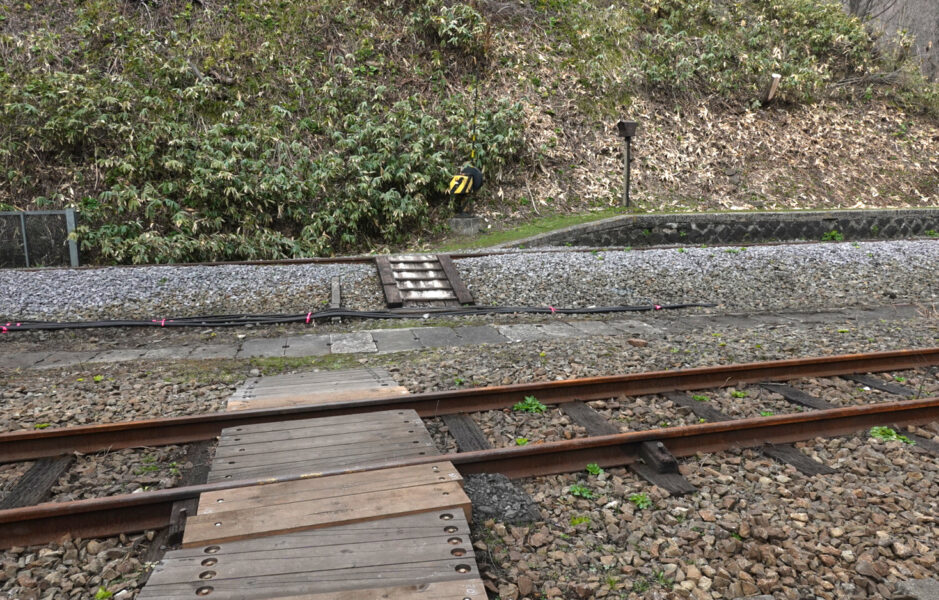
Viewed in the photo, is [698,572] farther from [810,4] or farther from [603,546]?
[810,4]

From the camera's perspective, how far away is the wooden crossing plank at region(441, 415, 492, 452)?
156 inches

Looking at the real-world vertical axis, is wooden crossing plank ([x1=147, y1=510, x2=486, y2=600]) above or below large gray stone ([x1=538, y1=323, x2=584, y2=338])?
above

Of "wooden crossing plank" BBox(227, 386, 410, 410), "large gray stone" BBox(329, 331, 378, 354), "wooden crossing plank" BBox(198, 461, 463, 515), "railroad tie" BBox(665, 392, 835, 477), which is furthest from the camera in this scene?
"large gray stone" BBox(329, 331, 378, 354)

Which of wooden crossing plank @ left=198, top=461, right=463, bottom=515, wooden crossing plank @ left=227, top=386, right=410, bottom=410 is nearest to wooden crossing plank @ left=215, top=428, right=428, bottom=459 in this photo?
wooden crossing plank @ left=198, top=461, right=463, bottom=515

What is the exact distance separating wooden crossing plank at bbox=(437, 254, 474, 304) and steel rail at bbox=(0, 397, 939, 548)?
15.6 ft

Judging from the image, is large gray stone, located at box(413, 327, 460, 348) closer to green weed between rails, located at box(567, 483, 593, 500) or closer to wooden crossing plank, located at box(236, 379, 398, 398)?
wooden crossing plank, located at box(236, 379, 398, 398)

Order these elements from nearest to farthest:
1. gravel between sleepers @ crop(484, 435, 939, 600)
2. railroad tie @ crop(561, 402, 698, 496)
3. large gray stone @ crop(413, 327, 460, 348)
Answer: gravel between sleepers @ crop(484, 435, 939, 600) → railroad tie @ crop(561, 402, 698, 496) → large gray stone @ crop(413, 327, 460, 348)

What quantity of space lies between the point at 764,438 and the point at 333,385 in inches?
121

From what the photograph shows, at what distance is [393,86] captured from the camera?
15.3 metres

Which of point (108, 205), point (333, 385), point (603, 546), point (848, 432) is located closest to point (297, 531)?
point (603, 546)

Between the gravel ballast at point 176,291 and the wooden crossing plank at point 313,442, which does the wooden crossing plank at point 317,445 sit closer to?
the wooden crossing plank at point 313,442

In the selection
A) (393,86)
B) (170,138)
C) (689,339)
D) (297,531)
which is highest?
(393,86)

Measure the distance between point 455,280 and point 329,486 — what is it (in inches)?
238

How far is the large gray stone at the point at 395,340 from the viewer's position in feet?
21.9
